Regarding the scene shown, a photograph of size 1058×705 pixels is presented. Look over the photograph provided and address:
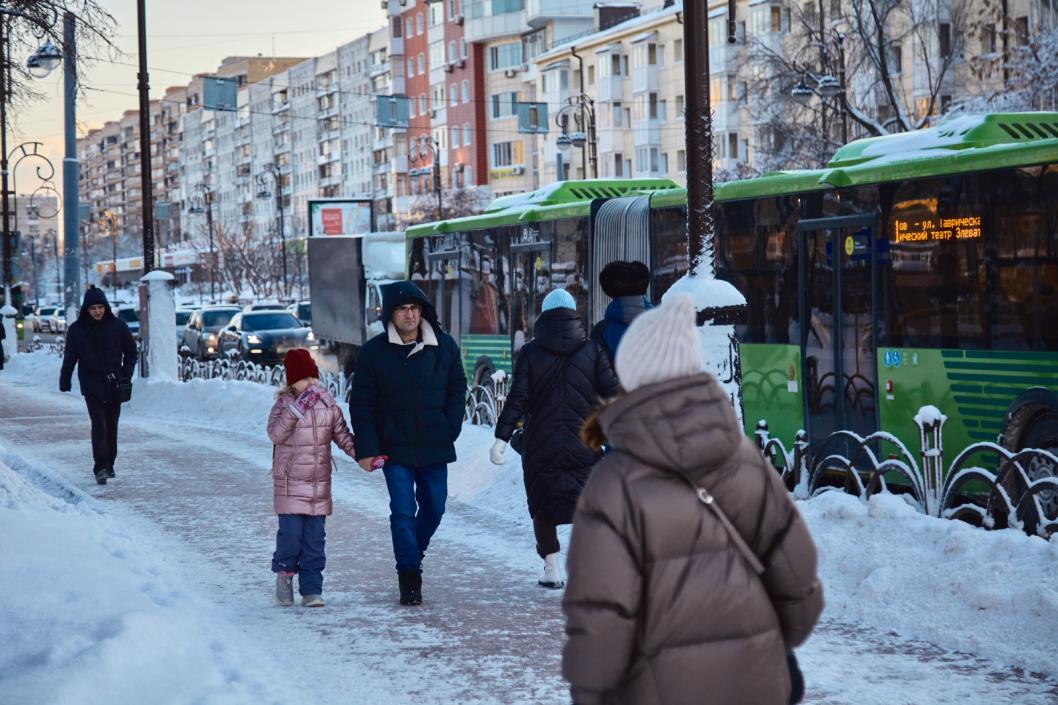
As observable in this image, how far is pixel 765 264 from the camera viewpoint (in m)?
15.7

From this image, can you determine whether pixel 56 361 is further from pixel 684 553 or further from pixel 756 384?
pixel 684 553

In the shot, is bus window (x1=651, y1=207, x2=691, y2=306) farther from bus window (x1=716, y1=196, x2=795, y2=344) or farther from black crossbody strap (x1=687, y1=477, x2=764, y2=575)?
black crossbody strap (x1=687, y1=477, x2=764, y2=575)

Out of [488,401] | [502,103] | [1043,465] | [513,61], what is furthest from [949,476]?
[513,61]

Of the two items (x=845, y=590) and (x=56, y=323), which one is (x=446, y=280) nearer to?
(x=845, y=590)

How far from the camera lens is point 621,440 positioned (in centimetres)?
380

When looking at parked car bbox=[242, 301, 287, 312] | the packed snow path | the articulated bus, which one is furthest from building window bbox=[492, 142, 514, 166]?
the packed snow path

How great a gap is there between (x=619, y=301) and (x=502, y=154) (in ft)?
317

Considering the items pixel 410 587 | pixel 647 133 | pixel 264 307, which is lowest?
pixel 410 587

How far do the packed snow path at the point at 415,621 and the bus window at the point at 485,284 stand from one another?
6984mm

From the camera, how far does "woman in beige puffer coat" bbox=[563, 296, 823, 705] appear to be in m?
3.78

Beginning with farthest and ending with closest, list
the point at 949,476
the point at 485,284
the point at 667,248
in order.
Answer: the point at 485,284, the point at 667,248, the point at 949,476

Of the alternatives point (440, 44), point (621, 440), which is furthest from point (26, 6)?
point (440, 44)

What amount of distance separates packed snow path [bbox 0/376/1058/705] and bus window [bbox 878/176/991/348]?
3.40 m

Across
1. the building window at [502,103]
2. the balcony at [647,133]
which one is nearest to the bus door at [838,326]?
the balcony at [647,133]
